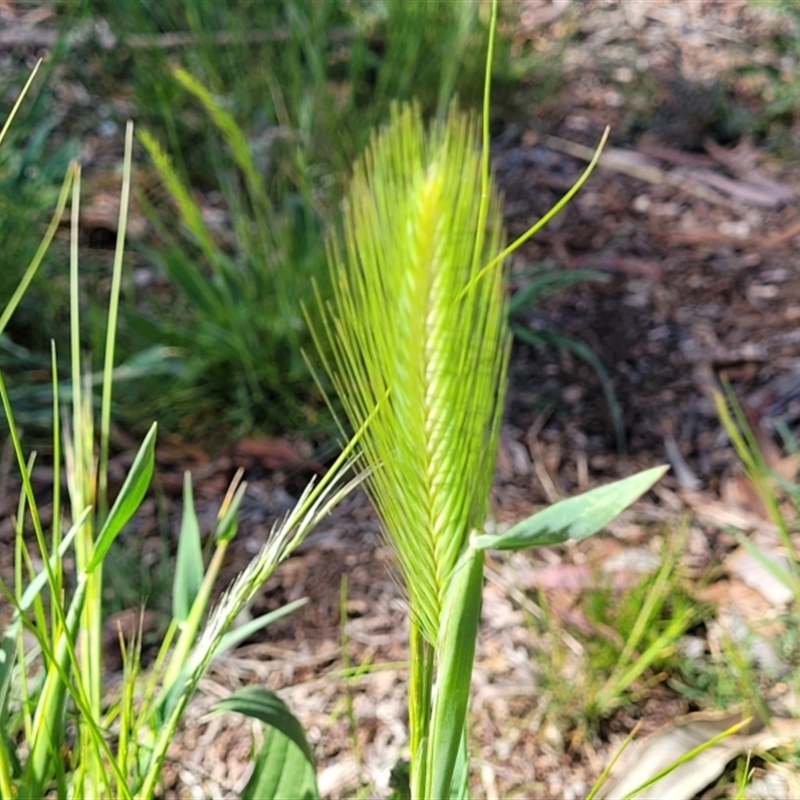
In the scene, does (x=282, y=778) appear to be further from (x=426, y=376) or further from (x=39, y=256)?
(x=39, y=256)

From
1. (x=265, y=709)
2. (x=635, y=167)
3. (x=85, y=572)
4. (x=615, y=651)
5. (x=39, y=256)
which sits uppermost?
(x=39, y=256)

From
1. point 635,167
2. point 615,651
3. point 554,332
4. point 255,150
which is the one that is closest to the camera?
point 615,651

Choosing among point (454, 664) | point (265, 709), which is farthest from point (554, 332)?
point (454, 664)

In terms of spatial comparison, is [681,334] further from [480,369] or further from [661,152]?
[480,369]

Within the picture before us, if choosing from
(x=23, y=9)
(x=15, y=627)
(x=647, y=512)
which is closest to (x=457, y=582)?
(x=15, y=627)

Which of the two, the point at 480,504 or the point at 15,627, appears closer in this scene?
the point at 480,504
